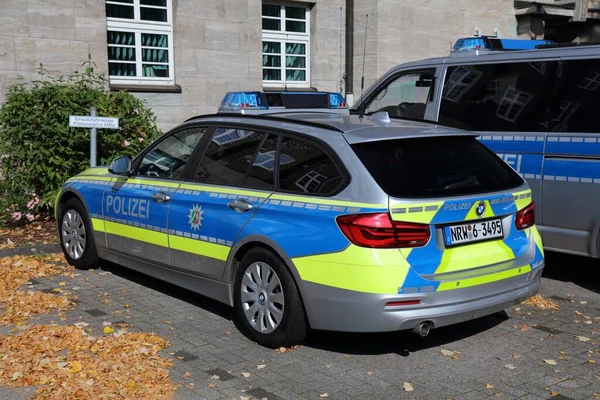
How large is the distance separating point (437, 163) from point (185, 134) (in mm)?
2278

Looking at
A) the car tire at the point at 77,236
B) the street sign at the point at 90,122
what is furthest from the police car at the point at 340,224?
the street sign at the point at 90,122

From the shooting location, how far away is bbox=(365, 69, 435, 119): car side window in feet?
26.3

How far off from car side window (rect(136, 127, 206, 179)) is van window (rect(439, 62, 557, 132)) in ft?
9.47

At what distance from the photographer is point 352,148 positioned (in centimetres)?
498

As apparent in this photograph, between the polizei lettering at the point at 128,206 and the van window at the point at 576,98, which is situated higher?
the van window at the point at 576,98

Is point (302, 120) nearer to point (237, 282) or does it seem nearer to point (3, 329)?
point (237, 282)

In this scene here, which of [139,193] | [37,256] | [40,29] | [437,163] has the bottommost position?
[37,256]

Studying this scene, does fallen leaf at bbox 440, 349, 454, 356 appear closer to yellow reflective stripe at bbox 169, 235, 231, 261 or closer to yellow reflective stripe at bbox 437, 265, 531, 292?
yellow reflective stripe at bbox 437, 265, 531, 292

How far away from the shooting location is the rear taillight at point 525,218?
5328 millimetres

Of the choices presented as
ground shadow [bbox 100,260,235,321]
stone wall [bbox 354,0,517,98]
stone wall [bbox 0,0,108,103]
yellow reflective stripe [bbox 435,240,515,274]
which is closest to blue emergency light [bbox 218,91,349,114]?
ground shadow [bbox 100,260,235,321]

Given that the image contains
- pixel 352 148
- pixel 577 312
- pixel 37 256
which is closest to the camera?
pixel 352 148

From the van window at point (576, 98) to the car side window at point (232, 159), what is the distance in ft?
9.47

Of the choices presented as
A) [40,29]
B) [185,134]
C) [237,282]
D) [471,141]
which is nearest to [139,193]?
[185,134]

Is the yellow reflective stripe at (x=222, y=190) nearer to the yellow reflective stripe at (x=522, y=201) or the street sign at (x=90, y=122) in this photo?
the yellow reflective stripe at (x=522, y=201)
